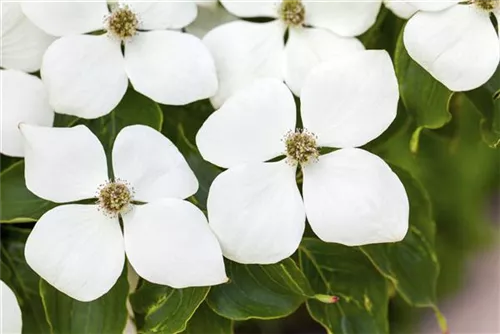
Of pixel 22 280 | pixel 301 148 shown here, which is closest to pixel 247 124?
pixel 301 148

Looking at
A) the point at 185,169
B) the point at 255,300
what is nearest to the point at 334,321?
the point at 255,300

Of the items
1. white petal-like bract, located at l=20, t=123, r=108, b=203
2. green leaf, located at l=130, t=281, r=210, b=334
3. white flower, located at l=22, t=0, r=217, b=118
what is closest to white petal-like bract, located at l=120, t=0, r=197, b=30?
white flower, located at l=22, t=0, r=217, b=118

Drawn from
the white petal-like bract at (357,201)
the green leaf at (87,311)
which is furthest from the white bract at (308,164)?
the green leaf at (87,311)

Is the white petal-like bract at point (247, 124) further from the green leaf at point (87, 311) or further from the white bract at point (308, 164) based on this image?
the green leaf at point (87, 311)

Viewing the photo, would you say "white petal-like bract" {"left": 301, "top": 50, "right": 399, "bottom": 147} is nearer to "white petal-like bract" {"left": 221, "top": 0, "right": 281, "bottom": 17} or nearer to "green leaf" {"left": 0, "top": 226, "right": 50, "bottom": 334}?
"white petal-like bract" {"left": 221, "top": 0, "right": 281, "bottom": 17}

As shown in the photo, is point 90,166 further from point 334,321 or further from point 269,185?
point 334,321

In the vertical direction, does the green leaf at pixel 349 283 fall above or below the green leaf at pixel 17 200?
below
